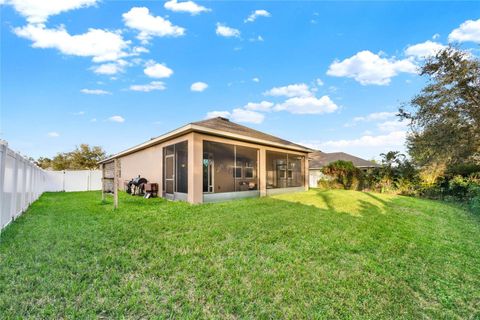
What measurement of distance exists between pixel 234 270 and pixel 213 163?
7.95 meters

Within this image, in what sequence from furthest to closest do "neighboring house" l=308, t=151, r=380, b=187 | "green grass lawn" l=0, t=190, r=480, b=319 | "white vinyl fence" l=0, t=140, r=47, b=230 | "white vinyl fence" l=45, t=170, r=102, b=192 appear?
"neighboring house" l=308, t=151, r=380, b=187, "white vinyl fence" l=45, t=170, r=102, b=192, "white vinyl fence" l=0, t=140, r=47, b=230, "green grass lawn" l=0, t=190, r=480, b=319

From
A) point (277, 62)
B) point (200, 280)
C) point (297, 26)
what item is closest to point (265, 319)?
point (200, 280)

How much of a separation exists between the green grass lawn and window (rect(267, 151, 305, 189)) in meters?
7.52

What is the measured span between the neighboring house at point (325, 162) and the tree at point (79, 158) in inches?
1036

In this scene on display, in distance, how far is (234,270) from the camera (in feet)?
10.0

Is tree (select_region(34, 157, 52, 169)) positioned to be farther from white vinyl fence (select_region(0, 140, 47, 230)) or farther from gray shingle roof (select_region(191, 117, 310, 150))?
white vinyl fence (select_region(0, 140, 47, 230))

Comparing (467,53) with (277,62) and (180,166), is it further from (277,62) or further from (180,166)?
(180,166)

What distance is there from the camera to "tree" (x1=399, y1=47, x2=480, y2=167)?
11516 millimetres

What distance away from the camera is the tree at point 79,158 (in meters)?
28.5

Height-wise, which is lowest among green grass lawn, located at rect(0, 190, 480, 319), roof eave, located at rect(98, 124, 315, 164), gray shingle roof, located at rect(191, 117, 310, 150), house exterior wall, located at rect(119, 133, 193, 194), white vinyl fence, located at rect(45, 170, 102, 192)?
green grass lawn, located at rect(0, 190, 480, 319)

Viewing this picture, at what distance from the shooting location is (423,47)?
1240 centimetres

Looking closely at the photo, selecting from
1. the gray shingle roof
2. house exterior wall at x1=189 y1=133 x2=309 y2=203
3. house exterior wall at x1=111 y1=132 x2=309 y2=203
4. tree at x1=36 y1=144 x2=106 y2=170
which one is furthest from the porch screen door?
tree at x1=36 y1=144 x2=106 y2=170

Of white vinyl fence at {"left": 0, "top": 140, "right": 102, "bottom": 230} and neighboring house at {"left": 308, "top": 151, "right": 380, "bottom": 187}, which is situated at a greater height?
neighboring house at {"left": 308, "top": 151, "right": 380, "bottom": 187}

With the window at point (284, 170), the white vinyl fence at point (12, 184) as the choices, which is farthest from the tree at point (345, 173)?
the white vinyl fence at point (12, 184)
